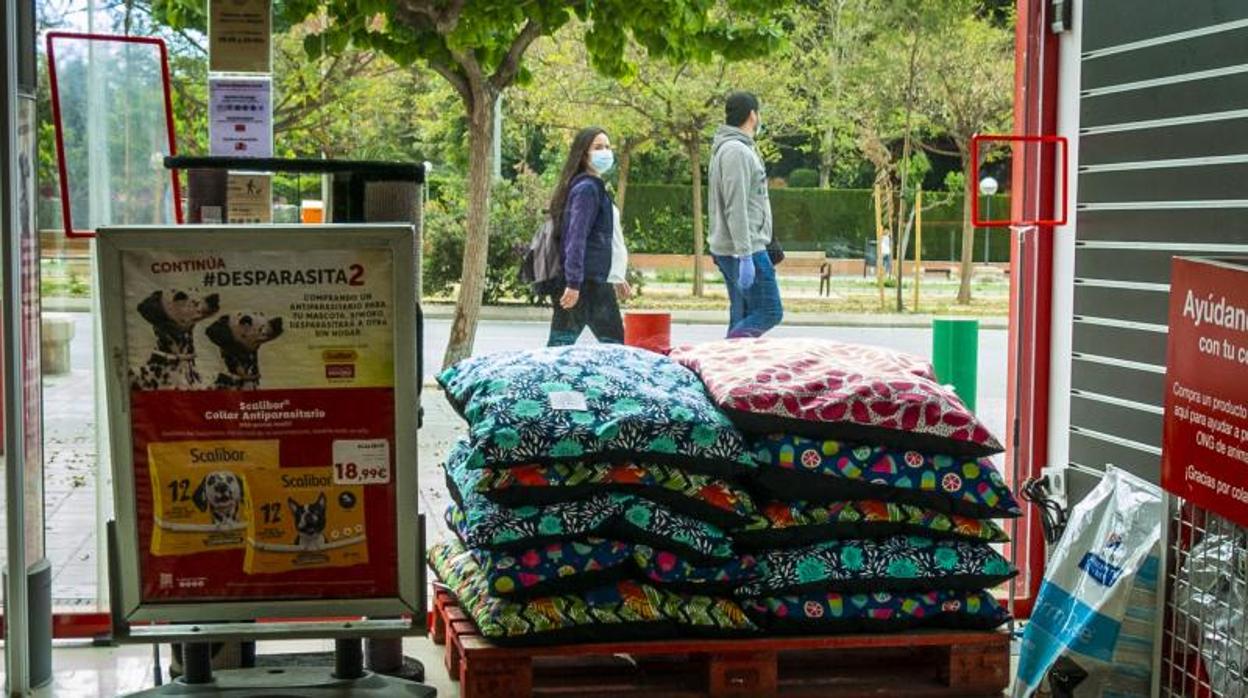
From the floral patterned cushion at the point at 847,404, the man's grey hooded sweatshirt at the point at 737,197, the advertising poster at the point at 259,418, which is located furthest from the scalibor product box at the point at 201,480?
the man's grey hooded sweatshirt at the point at 737,197

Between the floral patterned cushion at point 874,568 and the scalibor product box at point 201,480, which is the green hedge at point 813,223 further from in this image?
the scalibor product box at point 201,480

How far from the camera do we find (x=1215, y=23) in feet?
16.1

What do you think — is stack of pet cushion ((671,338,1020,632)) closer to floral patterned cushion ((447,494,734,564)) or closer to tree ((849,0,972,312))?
floral patterned cushion ((447,494,734,564))

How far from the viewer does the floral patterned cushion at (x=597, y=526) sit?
15.1ft

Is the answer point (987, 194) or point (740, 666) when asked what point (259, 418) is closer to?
point (740, 666)

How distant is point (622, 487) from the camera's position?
15.4 ft

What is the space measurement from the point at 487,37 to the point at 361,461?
2.11 m

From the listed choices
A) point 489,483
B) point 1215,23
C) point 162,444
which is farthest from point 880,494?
point 162,444

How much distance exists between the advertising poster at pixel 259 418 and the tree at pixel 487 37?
1873 millimetres

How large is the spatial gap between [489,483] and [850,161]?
6.97ft

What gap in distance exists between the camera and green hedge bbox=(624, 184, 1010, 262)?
593 cm

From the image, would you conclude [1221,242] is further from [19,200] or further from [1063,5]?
[19,200]

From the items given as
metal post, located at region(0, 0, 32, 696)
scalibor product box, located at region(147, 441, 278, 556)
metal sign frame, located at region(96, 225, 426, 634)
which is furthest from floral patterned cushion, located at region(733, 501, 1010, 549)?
metal post, located at region(0, 0, 32, 696)

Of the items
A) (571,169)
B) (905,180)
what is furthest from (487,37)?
(905,180)
